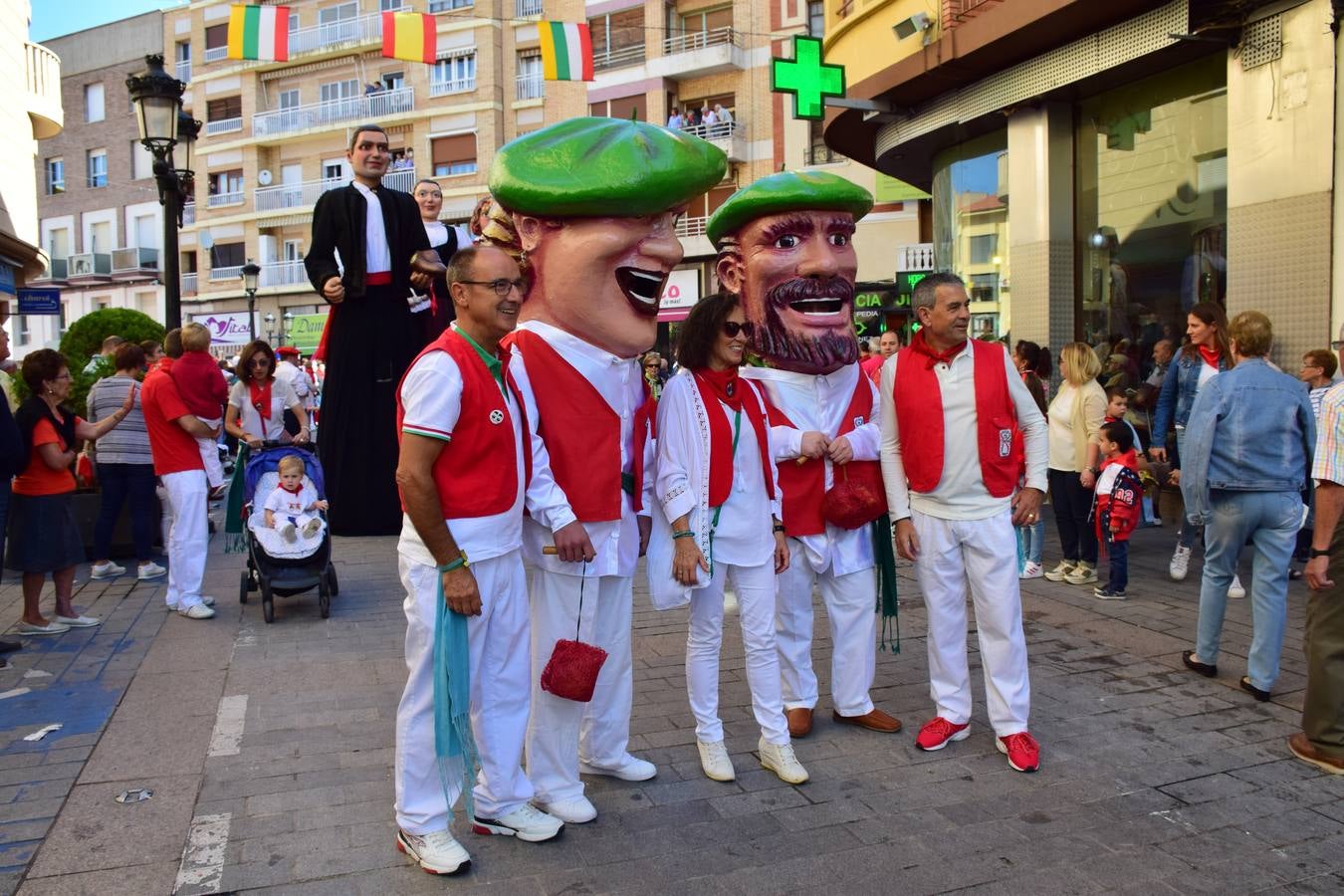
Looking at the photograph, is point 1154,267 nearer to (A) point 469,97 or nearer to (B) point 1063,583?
(B) point 1063,583

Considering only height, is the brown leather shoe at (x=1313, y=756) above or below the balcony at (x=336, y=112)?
below

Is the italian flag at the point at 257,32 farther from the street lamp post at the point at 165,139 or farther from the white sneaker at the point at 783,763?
the white sneaker at the point at 783,763

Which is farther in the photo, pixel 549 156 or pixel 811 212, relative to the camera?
pixel 811 212

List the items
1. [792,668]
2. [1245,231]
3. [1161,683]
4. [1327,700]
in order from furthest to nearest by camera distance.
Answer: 1. [1245,231]
2. [1161,683]
3. [792,668]
4. [1327,700]

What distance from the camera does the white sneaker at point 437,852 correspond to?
11.2 ft

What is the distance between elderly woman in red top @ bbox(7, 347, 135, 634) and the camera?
655 cm

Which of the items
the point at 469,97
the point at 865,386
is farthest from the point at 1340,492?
the point at 469,97

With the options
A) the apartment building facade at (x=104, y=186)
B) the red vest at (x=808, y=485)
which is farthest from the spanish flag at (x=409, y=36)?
the apartment building facade at (x=104, y=186)

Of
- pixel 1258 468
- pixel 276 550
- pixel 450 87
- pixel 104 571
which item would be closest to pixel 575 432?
pixel 1258 468

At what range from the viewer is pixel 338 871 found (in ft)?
11.3

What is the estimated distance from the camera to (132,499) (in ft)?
27.3

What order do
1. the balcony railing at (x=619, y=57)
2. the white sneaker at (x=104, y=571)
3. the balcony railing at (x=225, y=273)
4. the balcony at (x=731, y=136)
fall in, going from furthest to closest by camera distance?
the balcony railing at (x=225, y=273), the balcony railing at (x=619, y=57), the balcony at (x=731, y=136), the white sneaker at (x=104, y=571)

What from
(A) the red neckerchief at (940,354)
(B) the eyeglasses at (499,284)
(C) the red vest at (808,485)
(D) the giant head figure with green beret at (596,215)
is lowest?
(C) the red vest at (808,485)

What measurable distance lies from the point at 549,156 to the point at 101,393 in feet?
18.5
